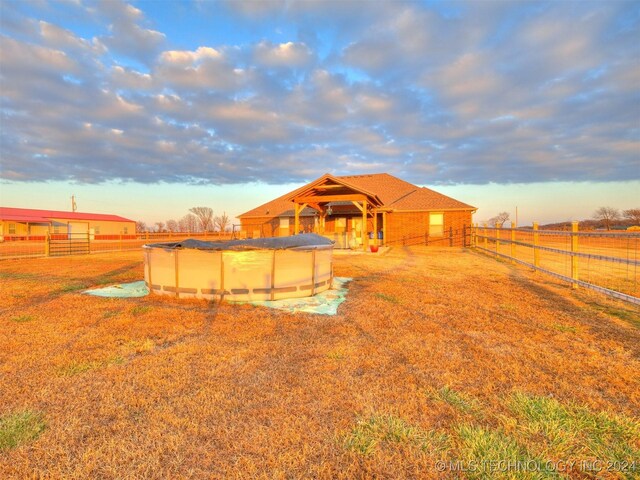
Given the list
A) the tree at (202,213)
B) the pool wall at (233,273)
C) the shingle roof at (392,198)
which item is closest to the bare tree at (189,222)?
the tree at (202,213)

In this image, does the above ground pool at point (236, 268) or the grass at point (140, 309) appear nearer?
the grass at point (140, 309)

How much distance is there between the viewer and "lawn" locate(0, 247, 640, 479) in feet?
6.51

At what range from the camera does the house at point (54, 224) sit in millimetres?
35062

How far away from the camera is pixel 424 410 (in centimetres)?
249

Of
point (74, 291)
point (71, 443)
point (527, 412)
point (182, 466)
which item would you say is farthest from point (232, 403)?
point (74, 291)

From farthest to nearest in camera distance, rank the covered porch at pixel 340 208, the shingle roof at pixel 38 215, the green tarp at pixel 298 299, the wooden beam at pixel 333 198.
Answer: the shingle roof at pixel 38 215 < the covered porch at pixel 340 208 < the wooden beam at pixel 333 198 < the green tarp at pixel 298 299

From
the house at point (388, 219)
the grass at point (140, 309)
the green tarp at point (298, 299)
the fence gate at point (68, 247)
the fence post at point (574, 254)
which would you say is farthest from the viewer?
the house at point (388, 219)

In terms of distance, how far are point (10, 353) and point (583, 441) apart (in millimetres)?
5695

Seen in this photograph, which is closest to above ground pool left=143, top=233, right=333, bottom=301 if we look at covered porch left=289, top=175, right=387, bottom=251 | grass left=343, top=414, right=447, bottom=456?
grass left=343, top=414, right=447, bottom=456

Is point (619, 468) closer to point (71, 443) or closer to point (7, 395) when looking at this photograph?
point (71, 443)

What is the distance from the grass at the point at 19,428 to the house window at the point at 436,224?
2239 centimetres

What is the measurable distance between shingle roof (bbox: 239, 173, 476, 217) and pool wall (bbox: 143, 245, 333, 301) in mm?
14460

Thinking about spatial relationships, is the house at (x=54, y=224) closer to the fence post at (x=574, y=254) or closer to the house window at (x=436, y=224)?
the house window at (x=436, y=224)

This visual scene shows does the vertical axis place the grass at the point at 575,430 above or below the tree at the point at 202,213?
below
